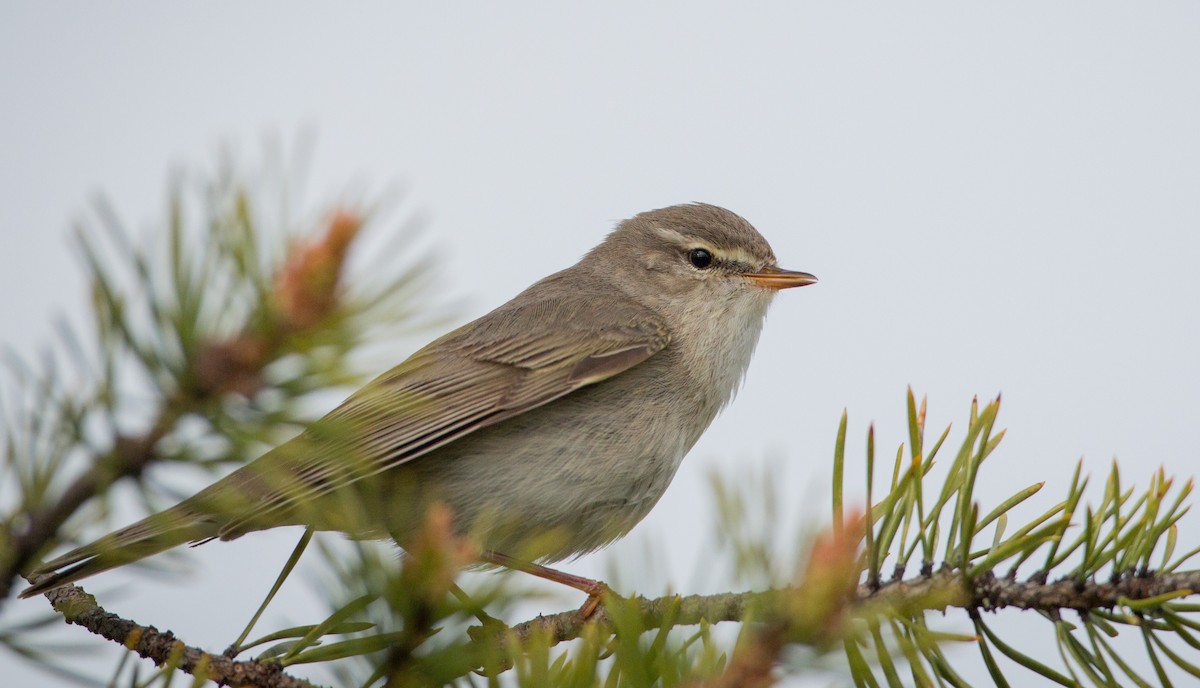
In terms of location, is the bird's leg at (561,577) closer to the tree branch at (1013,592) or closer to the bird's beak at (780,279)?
the tree branch at (1013,592)

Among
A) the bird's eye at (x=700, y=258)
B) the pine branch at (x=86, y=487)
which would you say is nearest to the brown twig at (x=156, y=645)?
the pine branch at (x=86, y=487)

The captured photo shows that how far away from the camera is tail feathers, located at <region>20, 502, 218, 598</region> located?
6.11 ft

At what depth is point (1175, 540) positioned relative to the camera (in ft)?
6.93

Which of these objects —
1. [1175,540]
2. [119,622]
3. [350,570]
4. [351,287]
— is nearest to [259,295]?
[351,287]

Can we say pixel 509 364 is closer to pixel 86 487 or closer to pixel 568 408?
pixel 568 408

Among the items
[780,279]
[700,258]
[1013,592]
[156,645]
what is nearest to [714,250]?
[700,258]

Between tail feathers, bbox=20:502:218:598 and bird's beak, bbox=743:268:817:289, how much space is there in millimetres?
3497

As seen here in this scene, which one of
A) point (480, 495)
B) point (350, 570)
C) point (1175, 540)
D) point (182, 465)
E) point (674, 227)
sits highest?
point (674, 227)

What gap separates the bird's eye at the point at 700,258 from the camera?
566cm

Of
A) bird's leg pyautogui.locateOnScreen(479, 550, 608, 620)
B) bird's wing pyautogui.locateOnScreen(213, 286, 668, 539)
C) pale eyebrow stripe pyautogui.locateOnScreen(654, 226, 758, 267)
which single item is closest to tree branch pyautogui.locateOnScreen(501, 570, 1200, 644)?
bird's leg pyautogui.locateOnScreen(479, 550, 608, 620)

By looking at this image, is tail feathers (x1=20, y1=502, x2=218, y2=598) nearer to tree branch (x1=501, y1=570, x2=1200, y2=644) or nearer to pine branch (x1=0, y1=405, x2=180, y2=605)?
pine branch (x1=0, y1=405, x2=180, y2=605)

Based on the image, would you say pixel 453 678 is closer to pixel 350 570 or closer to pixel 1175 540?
pixel 350 570

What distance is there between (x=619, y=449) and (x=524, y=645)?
1.47 meters

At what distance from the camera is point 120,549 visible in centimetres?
201
